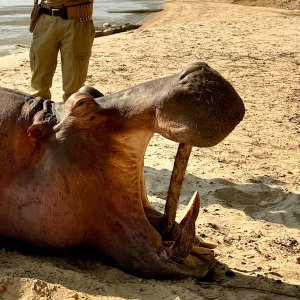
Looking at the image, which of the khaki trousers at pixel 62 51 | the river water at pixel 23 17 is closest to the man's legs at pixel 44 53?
the khaki trousers at pixel 62 51

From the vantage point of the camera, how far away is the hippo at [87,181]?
8.40ft

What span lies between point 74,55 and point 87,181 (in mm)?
2945

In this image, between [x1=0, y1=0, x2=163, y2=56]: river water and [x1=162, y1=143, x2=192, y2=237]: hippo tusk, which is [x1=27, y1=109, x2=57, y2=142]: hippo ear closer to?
[x1=162, y1=143, x2=192, y2=237]: hippo tusk

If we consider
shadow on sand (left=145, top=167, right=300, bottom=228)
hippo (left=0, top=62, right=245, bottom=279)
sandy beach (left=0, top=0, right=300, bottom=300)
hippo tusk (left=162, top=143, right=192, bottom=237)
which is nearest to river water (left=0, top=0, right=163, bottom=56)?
sandy beach (left=0, top=0, right=300, bottom=300)

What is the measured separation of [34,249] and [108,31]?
1178 centimetres

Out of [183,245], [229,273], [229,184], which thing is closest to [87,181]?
[183,245]

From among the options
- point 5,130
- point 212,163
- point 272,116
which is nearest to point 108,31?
point 272,116

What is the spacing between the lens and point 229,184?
4496 millimetres

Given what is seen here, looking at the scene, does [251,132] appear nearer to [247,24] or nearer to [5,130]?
[5,130]

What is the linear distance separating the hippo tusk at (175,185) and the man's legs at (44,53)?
2916mm

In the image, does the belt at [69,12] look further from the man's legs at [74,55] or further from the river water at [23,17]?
the river water at [23,17]

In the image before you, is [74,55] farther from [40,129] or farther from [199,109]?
[199,109]

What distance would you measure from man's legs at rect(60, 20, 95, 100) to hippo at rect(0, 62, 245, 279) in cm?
260

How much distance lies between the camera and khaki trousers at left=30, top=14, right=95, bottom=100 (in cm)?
534
